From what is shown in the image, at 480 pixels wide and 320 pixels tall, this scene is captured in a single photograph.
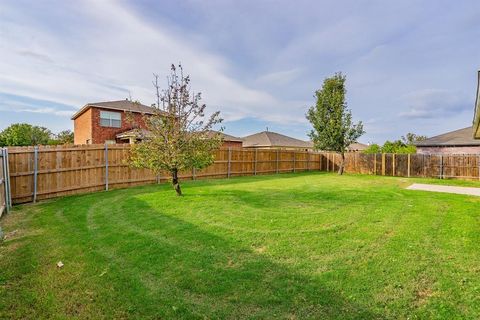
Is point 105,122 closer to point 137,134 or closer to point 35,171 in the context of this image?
point 35,171

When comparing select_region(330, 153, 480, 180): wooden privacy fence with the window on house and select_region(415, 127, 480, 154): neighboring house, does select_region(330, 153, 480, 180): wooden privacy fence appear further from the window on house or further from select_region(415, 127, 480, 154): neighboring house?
the window on house

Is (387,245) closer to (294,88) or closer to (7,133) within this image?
(294,88)

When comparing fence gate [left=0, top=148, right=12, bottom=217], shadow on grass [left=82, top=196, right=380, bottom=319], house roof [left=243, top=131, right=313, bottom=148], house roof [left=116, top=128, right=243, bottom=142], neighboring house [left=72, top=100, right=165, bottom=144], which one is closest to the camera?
shadow on grass [left=82, top=196, right=380, bottom=319]

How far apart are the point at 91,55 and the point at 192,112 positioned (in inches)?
278

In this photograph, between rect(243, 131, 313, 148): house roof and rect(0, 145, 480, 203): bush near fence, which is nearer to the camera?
rect(0, 145, 480, 203): bush near fence

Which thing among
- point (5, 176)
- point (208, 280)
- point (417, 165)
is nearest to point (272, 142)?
point (417, 165)

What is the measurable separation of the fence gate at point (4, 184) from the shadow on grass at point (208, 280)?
Result: 4.02m

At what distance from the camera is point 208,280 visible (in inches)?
137

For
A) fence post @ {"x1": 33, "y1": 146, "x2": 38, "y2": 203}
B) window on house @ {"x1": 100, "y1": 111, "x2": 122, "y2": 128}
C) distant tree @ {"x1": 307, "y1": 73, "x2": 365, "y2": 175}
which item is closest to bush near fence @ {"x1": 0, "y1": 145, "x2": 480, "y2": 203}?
fence post @ {"x1": 33, "y1": 146, "x2": 38, "y2": 203}

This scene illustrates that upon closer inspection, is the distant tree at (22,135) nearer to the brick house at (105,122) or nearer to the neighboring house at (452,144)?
the brick house at (105,122)

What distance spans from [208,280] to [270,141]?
33.2 metres

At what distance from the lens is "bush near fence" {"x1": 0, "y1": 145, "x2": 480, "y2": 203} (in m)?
8.74

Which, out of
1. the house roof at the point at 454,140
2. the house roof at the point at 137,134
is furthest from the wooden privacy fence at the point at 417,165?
the house roof at the point at 137,134

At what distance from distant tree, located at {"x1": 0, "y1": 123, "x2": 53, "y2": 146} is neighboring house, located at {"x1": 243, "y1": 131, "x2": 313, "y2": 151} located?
33.8m
